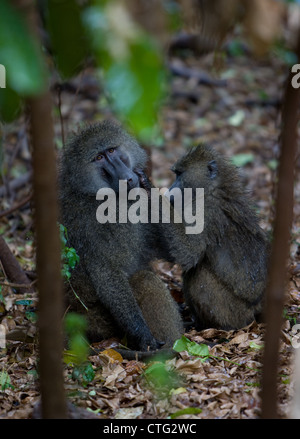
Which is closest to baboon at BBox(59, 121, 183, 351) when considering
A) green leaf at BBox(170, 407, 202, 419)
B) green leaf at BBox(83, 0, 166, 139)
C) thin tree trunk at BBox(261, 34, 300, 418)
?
green leaf at BBox(170, 407, 202, 419)

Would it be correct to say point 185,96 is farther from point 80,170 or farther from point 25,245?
point 80,170

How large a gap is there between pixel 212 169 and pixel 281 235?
269cm

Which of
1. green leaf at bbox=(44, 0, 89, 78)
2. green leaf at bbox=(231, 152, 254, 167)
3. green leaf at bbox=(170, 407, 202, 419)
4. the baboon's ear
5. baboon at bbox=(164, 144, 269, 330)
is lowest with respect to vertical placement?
green leaf at bbox=(170, 407, 202, 419)

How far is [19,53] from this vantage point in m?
1.31

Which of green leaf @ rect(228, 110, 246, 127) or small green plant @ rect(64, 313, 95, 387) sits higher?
green leaf @ rect(228, 110, 246, 127)

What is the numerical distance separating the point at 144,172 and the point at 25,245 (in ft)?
6.58

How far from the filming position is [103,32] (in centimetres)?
139

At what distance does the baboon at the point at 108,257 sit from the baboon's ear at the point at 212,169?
0.68 meters

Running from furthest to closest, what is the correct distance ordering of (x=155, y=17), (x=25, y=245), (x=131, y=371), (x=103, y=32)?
1. (x=25, y=245)
2. (x=131, y=371)
3. (x=155, y=17)
4. (x=103, y=32)

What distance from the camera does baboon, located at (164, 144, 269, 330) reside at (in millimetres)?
4637

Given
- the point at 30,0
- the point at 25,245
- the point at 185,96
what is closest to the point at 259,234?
the point at 25,245

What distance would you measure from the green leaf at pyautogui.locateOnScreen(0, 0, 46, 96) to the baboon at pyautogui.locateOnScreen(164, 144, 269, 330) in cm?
327

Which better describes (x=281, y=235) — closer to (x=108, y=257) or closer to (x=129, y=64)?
(x=129, y=64)

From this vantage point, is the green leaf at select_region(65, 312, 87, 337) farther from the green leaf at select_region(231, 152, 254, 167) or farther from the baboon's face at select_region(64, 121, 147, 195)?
the green leaf at select_region(231, 152, 254, 167)
